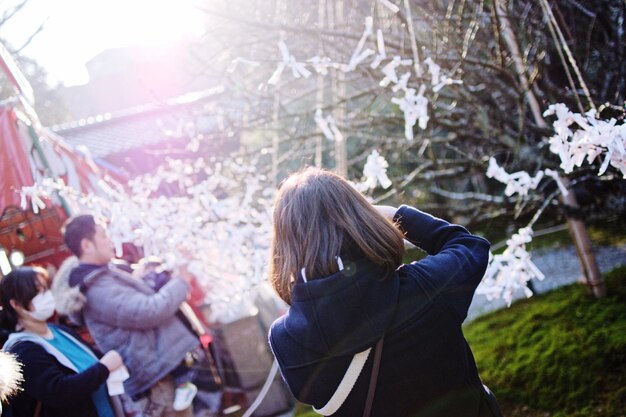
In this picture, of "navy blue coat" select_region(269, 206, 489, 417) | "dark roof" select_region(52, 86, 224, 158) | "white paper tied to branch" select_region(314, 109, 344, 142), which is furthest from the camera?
"dark roof" select_region(52, 86, 224, 158)

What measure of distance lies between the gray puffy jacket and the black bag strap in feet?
6.03

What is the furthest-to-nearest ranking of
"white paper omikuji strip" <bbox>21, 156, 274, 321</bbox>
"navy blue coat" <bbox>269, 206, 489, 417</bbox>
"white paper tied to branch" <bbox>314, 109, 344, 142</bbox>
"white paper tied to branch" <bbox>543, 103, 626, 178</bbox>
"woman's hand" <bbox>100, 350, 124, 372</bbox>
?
"white paper omikuji strip" <bbox>21, 156, 274, 321</bbox> < "white paper tied to branch" <bbox>314, 109, 344, 142</bbox> < "woman's hand" <bbox>100, 350, 124, 372</bbox> < "white paper tied to branch" <bbox>543, 103, 626, 178</bbox> < "navy blue coat" <bbox>269, 206, 489, 417</bbox>

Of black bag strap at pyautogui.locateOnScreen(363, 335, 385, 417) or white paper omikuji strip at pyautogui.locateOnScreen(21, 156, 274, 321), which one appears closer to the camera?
black bag strap at pyautogui.locateOnScreen(363, 335, 385, 417)

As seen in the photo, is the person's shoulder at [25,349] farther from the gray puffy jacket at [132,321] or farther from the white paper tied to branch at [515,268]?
the white paper tied to branch at [515,268]

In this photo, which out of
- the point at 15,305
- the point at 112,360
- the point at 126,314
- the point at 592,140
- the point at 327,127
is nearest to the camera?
the point at 592,140

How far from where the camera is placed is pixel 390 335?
4.62 feet

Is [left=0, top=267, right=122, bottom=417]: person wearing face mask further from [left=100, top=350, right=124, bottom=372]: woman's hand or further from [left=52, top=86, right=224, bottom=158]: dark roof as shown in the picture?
[left=52, top=86, right=224, bottom=158]: dark roof

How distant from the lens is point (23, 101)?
3701 mm

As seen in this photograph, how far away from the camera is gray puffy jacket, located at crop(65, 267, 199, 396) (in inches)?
113

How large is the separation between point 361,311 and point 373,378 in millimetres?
193

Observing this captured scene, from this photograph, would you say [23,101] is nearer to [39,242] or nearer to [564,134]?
[39,242]

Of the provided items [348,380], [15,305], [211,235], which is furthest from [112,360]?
[211,235]

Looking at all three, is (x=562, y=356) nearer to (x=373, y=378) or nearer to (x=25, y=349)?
(x=373, y=378)

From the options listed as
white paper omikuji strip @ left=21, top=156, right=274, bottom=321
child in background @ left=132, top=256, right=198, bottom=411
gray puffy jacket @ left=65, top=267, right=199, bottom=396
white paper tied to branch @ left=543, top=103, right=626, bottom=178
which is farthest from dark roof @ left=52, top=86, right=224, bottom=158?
white paper tied to branch @ left=543, top=103, right=626, bottom=178
